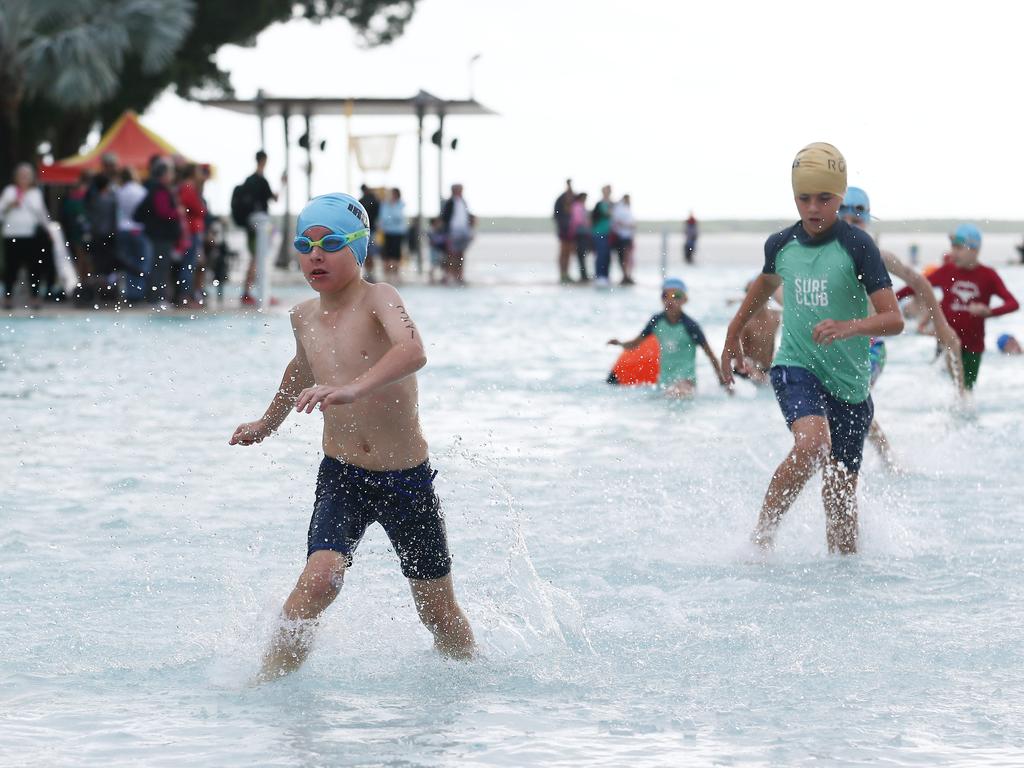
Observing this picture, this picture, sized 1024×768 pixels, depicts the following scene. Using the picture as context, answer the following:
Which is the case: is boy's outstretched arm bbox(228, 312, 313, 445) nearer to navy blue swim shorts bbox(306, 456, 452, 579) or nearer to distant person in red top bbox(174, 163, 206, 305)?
navy blue swim shorts bbox(306, 456, 452, 579)

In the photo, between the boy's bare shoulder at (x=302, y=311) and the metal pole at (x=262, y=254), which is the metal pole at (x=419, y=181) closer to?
the metal pole at (x=262, y=254)

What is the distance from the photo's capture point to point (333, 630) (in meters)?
5.93

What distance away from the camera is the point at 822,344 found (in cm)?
678

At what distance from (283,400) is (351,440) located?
30 centimetres

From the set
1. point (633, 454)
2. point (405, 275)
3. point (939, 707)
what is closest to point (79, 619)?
point (939, 707)

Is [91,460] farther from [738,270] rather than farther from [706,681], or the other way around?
[738,270]

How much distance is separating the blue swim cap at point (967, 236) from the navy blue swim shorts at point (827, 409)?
526cm

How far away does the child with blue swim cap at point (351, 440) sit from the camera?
5012 mm

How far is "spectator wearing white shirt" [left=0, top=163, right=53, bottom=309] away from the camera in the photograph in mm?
19094

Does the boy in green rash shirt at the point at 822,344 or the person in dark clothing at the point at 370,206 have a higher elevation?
the boy in green rash shirt at the point at 822,344

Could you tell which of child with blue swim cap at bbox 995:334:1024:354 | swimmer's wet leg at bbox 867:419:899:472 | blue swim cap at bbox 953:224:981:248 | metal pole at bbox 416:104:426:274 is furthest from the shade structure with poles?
swimmer's wet leg at bbox 867:419:899:472

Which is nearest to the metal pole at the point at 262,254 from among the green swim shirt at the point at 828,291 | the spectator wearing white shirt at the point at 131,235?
the spectator wearing white shirt at the point at 131,235

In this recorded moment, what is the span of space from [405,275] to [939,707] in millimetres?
28104

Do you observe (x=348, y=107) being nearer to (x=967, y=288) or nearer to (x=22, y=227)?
(x=22, y=227)
